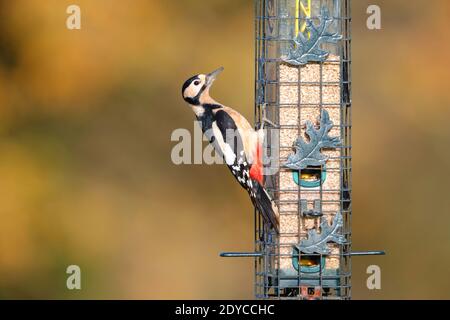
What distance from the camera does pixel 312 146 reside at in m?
8.75

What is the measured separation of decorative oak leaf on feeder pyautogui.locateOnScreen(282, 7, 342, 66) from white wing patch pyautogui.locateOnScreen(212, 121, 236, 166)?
0.97 m

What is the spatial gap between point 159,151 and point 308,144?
215 inches

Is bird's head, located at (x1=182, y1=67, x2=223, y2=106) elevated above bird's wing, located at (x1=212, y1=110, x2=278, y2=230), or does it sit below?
above

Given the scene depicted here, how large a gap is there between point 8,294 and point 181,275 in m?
1.95

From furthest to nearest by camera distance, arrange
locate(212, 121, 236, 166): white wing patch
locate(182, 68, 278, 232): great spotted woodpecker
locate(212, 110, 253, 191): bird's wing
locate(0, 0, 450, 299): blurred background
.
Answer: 1. locate(0, 0, 450, 299): blurred background
2. locate(212, 121, 236, 166): white wing patch
3. locate(212, 110, 253, 191): bird's wing
4. locate(182, 68, 278, 232): great spotted woodpecker

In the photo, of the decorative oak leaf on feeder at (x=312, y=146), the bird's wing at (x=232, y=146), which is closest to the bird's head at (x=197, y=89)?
the bird's wing at (x=232, y=146)

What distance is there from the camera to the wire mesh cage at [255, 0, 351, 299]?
8.78 meters

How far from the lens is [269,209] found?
888 centimetres

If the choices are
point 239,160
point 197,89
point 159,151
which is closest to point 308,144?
point 239,160

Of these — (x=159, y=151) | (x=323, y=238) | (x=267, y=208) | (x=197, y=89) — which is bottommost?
(x=323, y=238)

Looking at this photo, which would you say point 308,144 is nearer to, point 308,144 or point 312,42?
A: point 308,144

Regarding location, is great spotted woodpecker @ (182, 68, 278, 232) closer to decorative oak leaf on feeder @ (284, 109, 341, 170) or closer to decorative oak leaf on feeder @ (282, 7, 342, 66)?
decorative oak leaf on feeder @ (284, 109, 341, 170)

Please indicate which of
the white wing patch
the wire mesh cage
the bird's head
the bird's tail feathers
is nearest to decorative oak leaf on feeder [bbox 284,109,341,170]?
the wire mesh cage

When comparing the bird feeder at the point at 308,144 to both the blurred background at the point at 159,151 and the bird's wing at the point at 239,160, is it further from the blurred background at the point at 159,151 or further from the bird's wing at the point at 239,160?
the blurred background at the point at 159,151
